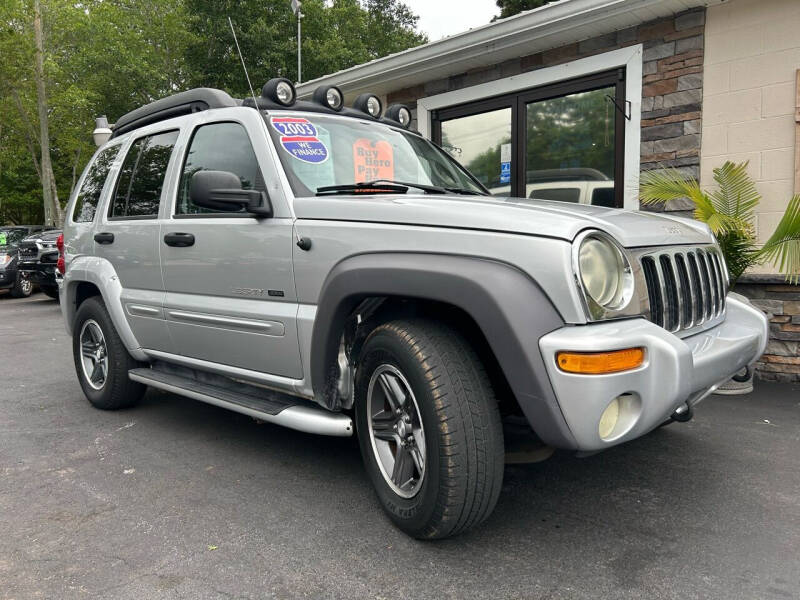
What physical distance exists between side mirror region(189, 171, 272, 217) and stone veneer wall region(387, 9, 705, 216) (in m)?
4.55

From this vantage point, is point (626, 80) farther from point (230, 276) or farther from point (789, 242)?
point (230, 276)

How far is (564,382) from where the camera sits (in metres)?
2.10

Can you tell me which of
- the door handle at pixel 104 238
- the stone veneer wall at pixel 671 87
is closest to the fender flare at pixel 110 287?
the door handle at pixel 104 238

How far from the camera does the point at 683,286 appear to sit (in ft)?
8.93

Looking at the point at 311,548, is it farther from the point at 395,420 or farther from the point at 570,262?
the point at 570,262

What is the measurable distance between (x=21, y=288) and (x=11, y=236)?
1.43 meters

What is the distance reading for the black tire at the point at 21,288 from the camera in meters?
14.3

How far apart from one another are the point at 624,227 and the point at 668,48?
4.35m

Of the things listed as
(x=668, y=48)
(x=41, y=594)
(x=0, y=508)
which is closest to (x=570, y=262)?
(x=41, y=594)

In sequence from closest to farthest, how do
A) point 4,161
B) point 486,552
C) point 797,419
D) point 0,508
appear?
1. point 486,552
2. point 0,508
3. point 797,419
4. point 4,161

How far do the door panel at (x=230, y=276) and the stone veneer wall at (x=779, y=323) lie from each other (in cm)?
418

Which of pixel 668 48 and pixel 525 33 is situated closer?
pixel 668 48

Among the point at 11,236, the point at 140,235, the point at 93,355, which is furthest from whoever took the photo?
the point at 11,236

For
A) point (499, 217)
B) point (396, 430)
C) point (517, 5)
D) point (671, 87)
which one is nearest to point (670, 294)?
point (499, 217)
